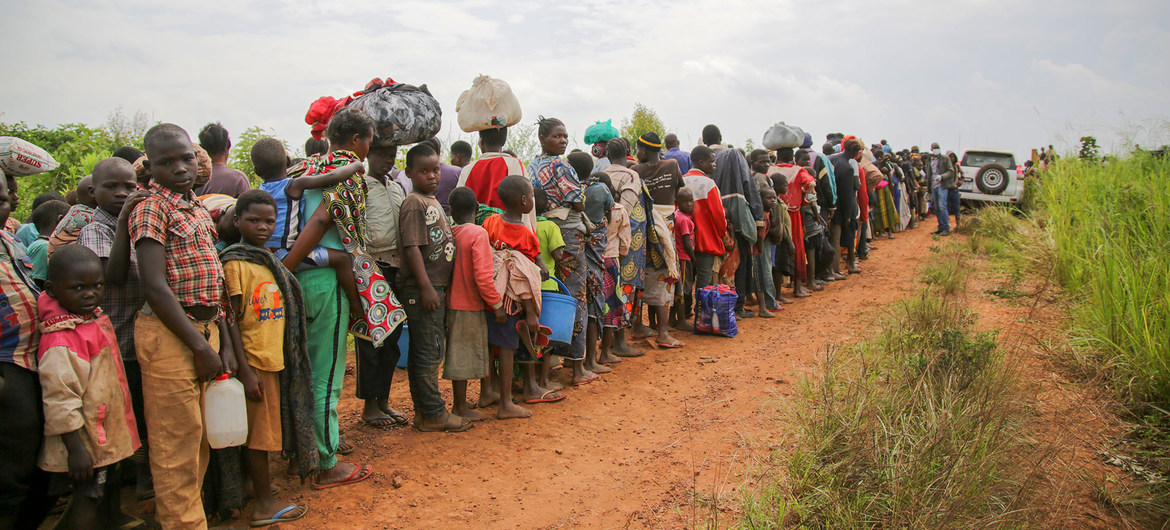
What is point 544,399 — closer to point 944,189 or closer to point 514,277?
point 514,277

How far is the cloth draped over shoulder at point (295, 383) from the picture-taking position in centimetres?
316

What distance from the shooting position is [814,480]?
10.8ft

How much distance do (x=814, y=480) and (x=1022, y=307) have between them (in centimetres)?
500

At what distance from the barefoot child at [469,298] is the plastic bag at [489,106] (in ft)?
2.09

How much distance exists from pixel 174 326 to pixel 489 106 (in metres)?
2.56

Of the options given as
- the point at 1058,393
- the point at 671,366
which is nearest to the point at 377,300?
the point at 671,366

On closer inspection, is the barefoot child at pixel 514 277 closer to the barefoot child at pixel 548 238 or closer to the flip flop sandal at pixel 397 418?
the barefoot child at pixel 548 238

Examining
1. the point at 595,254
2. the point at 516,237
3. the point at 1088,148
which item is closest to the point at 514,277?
the point at 516,237

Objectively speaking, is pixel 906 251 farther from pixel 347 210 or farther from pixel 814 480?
pixel 347 210

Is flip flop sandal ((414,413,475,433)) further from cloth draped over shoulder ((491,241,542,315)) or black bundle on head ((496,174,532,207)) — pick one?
black bundle on head ((496,174,532,207))

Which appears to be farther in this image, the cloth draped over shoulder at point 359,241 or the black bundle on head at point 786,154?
the black bundle on head at point 786,154

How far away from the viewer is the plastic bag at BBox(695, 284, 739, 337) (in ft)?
22.0

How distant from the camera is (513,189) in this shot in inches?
171

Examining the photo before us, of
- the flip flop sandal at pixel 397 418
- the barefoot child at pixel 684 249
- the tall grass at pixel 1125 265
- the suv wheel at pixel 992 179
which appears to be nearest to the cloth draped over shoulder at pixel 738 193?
the barefoot child at pixel 684 249
